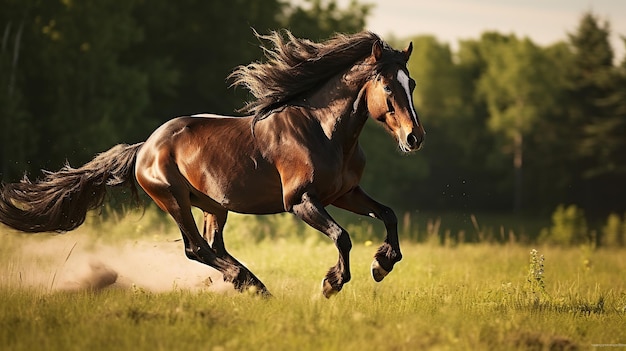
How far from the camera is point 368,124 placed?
166 feet

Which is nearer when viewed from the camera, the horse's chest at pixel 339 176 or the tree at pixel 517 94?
the horse's chest at pixel 339 176

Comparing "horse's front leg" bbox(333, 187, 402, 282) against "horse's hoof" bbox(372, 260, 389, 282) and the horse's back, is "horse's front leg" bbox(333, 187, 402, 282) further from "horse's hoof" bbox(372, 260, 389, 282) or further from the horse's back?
the horse's back

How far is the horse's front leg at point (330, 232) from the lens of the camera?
27.0 ft

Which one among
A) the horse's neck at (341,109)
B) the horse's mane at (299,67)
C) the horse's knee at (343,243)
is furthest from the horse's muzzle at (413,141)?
the horse's mane at (299,67)

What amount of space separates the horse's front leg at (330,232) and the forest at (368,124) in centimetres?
284

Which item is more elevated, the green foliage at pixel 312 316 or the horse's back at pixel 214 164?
the horse's back at pixel 214 164

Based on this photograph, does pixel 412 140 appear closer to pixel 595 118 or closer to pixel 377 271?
pixel 377 271

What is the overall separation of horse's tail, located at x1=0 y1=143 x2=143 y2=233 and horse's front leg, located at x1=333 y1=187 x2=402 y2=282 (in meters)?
2.57

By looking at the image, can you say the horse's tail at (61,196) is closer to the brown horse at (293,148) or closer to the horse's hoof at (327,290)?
the brown horse at (293,148)

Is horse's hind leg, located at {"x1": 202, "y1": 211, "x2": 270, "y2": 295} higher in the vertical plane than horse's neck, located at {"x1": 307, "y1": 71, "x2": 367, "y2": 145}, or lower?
lower

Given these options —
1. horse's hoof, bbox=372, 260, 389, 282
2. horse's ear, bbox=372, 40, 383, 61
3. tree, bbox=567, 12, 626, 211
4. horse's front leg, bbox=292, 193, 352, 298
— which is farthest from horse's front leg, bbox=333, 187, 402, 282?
tree, bbox=567, 12, 626, 211

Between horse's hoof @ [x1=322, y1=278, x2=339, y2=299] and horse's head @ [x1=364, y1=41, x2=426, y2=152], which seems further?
horse's hoof @ [x1=322, y1=278, x2=339, y2=299]

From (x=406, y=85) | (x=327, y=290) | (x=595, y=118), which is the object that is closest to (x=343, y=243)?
(x=327, y=290)

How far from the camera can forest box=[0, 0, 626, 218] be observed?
31906 mm
